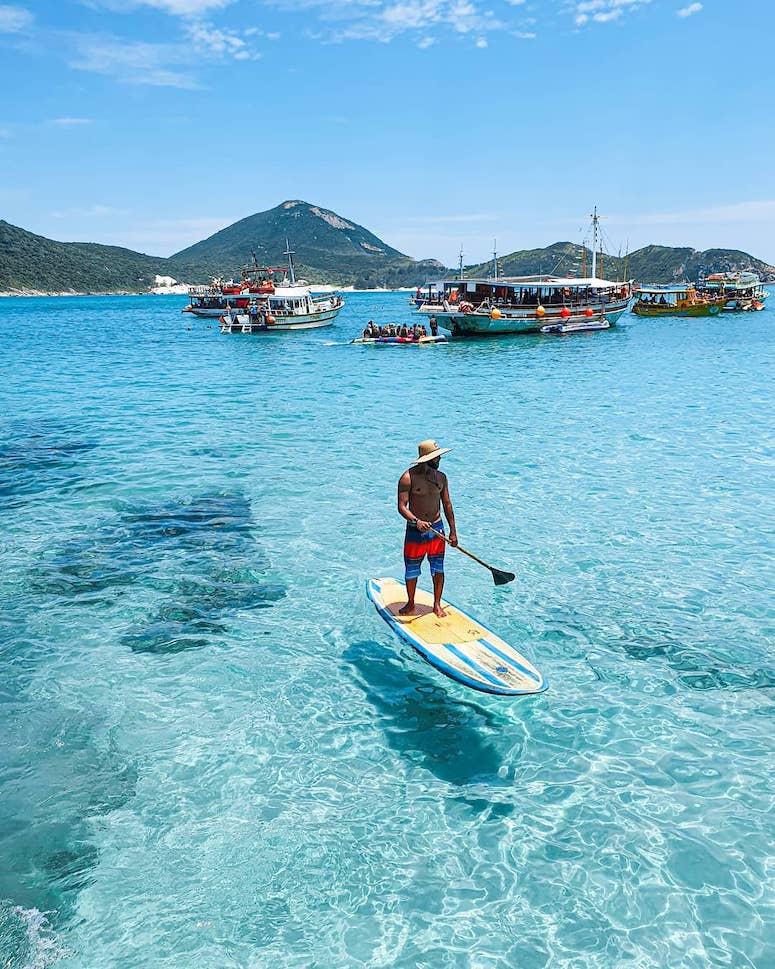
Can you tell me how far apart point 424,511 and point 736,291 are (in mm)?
117844

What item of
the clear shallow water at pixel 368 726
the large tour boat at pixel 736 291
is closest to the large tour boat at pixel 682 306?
the large tour boat at pixel 736 291

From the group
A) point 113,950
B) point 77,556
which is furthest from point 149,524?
point 113,950

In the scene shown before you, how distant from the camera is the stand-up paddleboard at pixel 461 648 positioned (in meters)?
7.57

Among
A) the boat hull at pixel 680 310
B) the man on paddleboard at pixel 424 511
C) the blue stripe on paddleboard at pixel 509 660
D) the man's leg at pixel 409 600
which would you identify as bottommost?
the blue stripe on paddleboard at pixel 509 660

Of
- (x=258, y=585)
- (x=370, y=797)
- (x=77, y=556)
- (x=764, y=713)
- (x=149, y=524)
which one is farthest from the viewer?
(x=149, y=524)

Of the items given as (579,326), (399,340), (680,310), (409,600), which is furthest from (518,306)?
(409,600)

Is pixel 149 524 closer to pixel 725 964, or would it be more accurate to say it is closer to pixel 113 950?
pixel 113 950

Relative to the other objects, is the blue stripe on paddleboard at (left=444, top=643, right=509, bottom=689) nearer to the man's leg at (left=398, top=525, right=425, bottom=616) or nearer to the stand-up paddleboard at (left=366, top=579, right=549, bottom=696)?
the stand-up paddleboard at (left=366, top=579, right=549, bottom=696)

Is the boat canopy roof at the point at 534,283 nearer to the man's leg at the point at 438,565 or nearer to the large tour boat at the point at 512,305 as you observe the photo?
the large tour boat at the point at 512,305

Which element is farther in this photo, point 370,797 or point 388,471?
point 388,471

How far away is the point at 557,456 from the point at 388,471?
515 centimetres

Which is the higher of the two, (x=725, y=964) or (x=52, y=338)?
(x=52, y=338)

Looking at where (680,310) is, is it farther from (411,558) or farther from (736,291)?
(411,558)

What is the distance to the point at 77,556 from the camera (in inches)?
524
